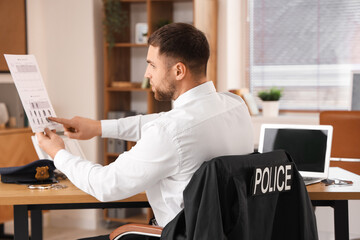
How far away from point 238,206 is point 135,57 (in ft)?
11.5

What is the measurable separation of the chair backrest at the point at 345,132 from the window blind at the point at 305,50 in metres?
1.72

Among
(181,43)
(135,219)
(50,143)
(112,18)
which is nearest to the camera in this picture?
(181,43)

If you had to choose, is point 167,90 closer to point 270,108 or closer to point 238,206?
point 238,206

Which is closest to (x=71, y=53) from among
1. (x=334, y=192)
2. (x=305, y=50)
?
(x=305, y=50)

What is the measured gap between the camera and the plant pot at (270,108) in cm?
504

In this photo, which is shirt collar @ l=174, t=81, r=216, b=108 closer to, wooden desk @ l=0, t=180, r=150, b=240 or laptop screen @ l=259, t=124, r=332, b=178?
wooden desk @ l=0, t=180, r=150, b=240

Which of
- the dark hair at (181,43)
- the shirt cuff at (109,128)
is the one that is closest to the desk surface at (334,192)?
the dark hair at (181,43)

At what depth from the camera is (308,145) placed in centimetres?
258

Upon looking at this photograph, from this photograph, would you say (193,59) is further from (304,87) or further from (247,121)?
(304,87)

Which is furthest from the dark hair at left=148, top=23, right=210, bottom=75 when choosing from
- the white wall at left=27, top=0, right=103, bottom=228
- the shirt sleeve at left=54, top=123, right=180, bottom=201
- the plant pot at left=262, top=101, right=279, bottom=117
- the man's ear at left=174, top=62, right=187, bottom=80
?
the plant pot at left=262, top=101, right=279, bottom=117

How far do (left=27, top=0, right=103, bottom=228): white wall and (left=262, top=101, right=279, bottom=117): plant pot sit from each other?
5.02 feet

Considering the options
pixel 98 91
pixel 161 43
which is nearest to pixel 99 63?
pixel 98 91

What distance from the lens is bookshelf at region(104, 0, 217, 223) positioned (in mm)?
4633

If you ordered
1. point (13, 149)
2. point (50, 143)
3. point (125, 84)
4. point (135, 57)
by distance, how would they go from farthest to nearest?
point (135, 57)
point (125, 84)
point (13, 149)
point (50, 143)
